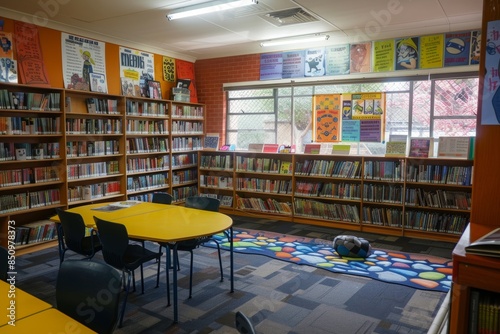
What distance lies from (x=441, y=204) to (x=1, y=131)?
608cm

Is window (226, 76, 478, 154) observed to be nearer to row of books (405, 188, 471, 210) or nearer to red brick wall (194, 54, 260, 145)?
red brick wall (194, 54, 260, 145)

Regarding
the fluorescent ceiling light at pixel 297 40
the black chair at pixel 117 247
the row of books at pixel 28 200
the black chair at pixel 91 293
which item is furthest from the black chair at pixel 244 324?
the fluorescent ceiling light at pixel 297 40

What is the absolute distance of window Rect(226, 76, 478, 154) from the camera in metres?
5.88

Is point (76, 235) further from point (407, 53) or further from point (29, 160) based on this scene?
point (407, 53)

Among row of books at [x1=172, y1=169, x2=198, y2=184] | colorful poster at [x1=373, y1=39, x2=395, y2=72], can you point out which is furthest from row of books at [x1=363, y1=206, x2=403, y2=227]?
row of books at [x1=172, y1=169, x2=198, y2=184]

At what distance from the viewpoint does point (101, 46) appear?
628 cm

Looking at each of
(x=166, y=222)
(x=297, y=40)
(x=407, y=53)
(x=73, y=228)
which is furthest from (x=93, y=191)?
(x=407, y=53)

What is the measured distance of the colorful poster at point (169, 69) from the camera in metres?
7.48

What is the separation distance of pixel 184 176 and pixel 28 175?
3.06 m

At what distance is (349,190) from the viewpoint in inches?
249

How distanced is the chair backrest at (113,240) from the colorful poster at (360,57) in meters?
4.84

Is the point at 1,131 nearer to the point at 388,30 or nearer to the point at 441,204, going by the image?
the point at 388,30

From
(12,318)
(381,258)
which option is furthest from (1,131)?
(381,258)

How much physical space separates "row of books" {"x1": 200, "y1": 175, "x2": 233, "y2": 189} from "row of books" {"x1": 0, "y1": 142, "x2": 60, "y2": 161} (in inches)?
120
